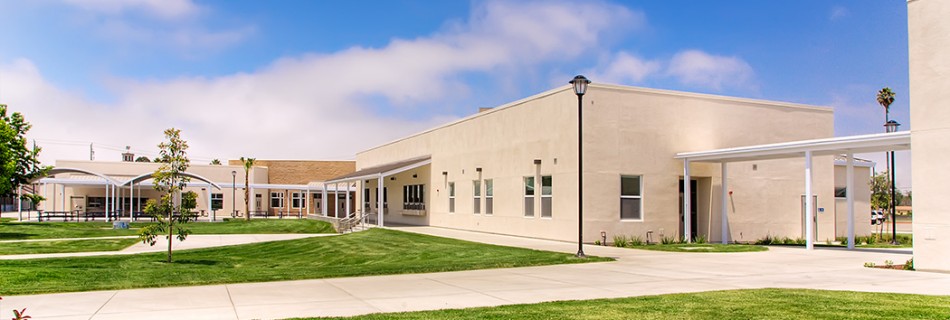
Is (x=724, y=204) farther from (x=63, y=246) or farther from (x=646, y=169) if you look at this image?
(x=63, y=246)

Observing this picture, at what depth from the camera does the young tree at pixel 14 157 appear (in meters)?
32.4

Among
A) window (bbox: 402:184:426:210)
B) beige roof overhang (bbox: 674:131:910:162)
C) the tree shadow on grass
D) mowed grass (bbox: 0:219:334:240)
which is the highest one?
beige roof overhang (bbox: 674:131:910:162)

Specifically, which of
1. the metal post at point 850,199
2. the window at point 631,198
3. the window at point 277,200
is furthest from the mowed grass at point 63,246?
the window at point 277,200

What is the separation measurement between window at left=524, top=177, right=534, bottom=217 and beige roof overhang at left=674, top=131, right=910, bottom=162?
5.16m

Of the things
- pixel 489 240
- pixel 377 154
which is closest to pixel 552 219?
pixel 489 240

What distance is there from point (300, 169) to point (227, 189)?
25.7 ft

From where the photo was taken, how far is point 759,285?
11.2 m

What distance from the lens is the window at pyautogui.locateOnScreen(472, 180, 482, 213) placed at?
29405 mm

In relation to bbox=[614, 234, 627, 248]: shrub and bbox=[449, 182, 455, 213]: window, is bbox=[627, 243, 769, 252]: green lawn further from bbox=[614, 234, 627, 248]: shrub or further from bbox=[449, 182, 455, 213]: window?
bbox=[449, 182, 455, 213]: window

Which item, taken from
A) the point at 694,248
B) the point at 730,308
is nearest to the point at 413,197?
the point at 694,248

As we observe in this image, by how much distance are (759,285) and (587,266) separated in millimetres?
4032

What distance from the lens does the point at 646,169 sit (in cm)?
2222

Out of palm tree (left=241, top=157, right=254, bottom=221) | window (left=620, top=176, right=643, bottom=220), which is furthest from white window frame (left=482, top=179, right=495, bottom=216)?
palm tree (left=241, top=157, right=254, bottom=221)

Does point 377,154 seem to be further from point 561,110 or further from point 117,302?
point 117,302
